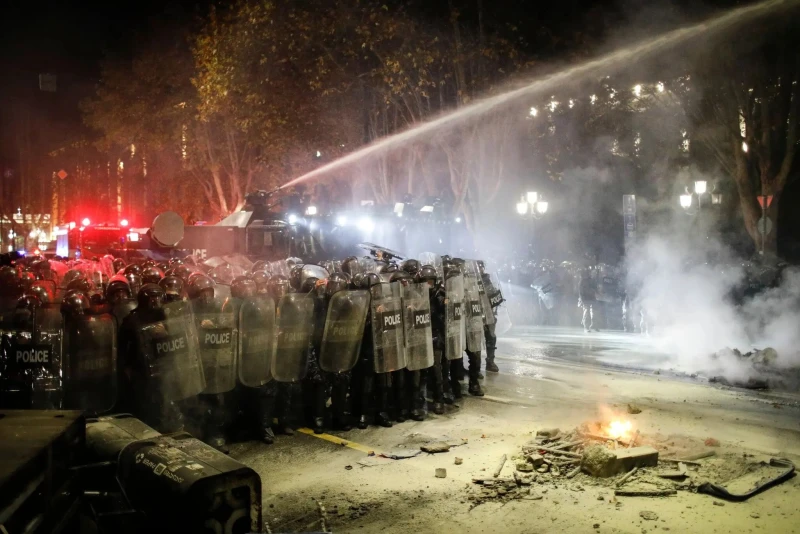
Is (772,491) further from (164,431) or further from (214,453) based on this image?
(164,431)

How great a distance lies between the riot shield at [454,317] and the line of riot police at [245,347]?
0.8 inches

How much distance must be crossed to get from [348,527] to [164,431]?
7.73 feet

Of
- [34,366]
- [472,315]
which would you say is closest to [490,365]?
[472,315]

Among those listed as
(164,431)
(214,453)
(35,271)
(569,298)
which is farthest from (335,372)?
(569,298)

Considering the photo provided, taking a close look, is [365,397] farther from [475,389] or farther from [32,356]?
[32,356]

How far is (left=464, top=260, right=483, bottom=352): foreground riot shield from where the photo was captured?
940cm

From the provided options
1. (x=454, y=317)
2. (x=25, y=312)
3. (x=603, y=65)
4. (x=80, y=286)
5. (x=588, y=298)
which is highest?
(x=603, y=65)

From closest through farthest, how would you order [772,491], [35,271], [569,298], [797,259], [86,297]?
[772,491] → [86,297] → [35,271] → [569,298] → [797,259]

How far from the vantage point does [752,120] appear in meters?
18.1

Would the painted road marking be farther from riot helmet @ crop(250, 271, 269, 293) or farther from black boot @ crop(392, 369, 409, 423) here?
riot helmet @ crop(250, 271, 269, 293)

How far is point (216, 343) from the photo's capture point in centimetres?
685

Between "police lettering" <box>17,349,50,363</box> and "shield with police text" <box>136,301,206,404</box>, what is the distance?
31.6 inches

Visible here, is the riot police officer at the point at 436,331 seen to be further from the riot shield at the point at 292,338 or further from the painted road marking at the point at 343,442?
the riot shield at the point at 292,338

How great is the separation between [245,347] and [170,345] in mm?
960
